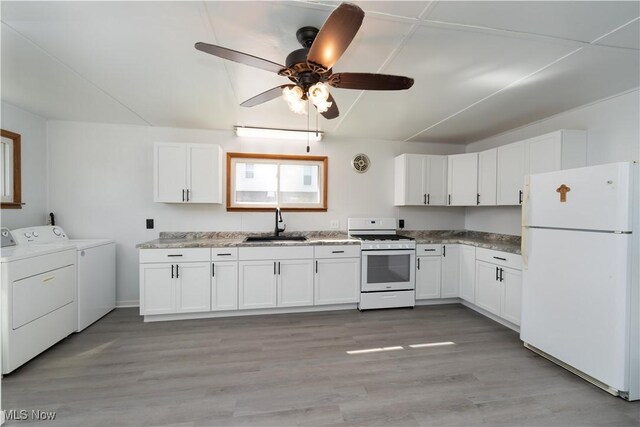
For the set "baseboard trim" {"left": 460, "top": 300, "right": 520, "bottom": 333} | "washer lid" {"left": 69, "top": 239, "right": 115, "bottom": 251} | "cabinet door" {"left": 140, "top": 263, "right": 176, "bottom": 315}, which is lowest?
"baseboard trim" {"left": 460, "top": 300, "right": 520, "bottom": 333}

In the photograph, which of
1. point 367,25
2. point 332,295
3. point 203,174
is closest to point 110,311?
point 203,174

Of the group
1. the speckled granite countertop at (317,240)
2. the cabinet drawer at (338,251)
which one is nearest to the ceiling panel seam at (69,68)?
the speckled granite countertop at (317,240)

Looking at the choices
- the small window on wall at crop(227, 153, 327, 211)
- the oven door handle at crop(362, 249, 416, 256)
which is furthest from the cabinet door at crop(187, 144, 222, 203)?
the oven door handle at crop(362, 249, 416, 256)

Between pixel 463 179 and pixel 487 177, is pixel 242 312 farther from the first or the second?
pixel 487 177

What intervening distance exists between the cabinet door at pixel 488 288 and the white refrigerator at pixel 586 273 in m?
0.52

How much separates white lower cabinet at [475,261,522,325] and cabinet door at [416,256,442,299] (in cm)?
46

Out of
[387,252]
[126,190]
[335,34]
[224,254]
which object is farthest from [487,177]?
[126,190]

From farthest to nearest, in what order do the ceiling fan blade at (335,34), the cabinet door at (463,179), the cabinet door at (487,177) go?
the cabinet door at (463,179) < the cabinet door at (487,177) < the ceiling fan blade at (335,34)

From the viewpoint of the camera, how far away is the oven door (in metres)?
3.24

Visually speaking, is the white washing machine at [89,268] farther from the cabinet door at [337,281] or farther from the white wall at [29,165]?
the cabinet door at [337,281]

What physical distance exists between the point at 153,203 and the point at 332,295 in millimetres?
2644

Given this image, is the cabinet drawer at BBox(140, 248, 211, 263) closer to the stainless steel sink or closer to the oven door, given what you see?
the stainless steel sink

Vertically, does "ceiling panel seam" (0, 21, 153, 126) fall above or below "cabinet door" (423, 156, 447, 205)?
above

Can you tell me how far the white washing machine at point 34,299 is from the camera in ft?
6.13
